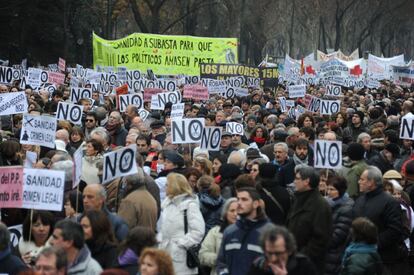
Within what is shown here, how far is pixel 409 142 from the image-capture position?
16.0 meters

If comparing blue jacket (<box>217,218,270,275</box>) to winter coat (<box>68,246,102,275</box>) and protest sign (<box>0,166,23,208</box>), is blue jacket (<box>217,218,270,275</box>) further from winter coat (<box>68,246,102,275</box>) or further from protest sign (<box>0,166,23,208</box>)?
protest sign (<box>0,166,23,208</box>)

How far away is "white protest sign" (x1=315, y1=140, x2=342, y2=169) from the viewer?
40.4ft

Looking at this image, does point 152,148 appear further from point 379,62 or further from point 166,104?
point 379,62

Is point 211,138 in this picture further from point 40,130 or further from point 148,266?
point 148,266

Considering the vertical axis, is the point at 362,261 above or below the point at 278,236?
below

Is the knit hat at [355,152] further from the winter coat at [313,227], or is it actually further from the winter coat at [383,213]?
the winter coat at [313,227]

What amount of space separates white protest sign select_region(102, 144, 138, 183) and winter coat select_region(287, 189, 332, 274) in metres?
1.59

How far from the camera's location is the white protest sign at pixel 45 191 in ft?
31.7

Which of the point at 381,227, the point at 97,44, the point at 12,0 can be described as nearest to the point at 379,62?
the point at 12,0

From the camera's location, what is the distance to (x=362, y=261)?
962cm

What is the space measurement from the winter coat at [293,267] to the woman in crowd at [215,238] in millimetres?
1863

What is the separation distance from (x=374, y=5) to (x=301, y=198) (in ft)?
272

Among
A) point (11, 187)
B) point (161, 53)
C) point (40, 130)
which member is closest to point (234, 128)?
point (40, 130)

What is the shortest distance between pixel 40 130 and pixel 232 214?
15.4 ft
